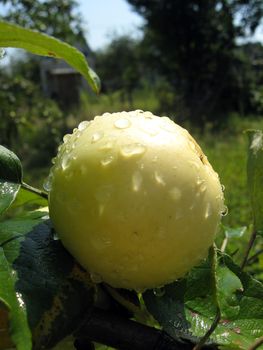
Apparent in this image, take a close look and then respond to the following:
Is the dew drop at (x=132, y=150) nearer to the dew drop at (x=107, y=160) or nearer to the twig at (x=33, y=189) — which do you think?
the dew drop at (x=107, y=160)

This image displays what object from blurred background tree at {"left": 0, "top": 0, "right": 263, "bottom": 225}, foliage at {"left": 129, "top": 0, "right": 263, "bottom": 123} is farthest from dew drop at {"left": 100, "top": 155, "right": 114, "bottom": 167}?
foliage at {"left": 129, "top": 0, "right": 263, "bottom": 123}

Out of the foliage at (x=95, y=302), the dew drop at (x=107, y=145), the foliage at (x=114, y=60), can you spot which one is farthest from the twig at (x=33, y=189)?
the foliage at (x=114, y=60)

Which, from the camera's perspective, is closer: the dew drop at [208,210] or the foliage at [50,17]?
the dew drop at [208,210]

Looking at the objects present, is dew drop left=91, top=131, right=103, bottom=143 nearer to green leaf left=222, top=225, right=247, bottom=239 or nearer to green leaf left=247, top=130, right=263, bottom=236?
green leaf left=247, top=130, right=263, bottom=236

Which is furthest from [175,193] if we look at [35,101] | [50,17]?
[35,101]

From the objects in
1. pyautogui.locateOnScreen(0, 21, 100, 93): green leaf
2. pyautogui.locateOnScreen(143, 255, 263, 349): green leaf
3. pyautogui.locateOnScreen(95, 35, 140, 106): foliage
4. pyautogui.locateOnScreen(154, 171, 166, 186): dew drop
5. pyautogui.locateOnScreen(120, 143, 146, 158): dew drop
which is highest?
pyautogui.locateOnScreen(0, 21, 100, 93): green leaf

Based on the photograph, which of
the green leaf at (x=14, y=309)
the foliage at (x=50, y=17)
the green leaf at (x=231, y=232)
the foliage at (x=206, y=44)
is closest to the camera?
the green leaf at (x=14, y=309)

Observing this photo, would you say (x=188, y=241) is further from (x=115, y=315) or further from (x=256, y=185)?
(x=256, y=185)

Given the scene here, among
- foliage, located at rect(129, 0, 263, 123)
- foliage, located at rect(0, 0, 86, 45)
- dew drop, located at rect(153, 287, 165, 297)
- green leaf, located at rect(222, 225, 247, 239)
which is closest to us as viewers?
dew drop, located at rect(153, 287, 165, 297)
